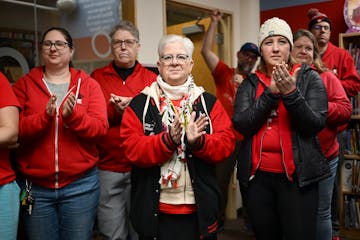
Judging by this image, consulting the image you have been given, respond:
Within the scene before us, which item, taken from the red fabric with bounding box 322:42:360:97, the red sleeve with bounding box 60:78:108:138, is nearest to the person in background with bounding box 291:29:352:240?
the red fabric with bounding box 322:42:360:97

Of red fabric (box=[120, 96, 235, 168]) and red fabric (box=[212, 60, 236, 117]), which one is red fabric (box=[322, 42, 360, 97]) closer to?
red fabric (box=[212, 60, 236, 117])

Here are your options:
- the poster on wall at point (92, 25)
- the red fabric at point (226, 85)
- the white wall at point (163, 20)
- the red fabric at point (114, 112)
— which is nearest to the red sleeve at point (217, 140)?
the red fabric at point (114, 112)

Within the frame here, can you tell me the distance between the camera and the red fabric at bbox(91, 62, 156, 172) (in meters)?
2.12

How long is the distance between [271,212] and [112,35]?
133 cm

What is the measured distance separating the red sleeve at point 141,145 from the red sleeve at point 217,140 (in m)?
0.15

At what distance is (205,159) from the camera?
1686 mm

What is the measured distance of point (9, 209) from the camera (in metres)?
1.64

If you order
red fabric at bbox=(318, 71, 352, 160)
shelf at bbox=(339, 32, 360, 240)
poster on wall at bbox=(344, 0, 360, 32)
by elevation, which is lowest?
shelf at bbox=(339, 32, 360, 240)

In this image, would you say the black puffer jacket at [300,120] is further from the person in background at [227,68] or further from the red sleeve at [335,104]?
the person in background at [227,68]

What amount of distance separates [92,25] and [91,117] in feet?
5.22

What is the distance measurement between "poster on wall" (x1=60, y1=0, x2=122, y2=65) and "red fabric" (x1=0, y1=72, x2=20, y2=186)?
148cm

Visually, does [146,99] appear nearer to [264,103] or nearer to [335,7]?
[264,103]

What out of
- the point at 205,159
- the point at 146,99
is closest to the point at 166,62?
the point at 146,99

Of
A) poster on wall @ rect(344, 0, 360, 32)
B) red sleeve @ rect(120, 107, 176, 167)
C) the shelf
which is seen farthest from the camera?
poster on wall @ rect(344, 0, 360, 32)
